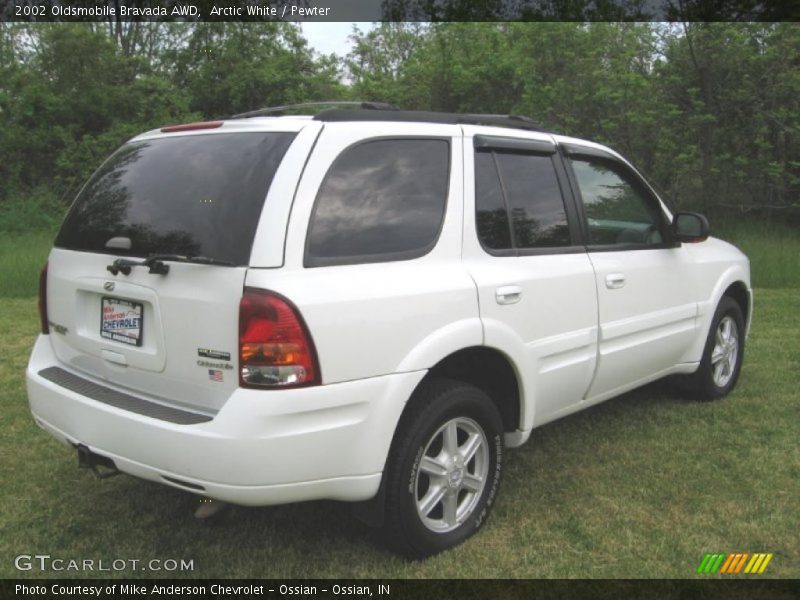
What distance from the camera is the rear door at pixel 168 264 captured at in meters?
2.67

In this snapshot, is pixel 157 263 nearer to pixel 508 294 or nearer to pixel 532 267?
pixel 508 294

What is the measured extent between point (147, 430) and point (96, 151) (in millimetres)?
20730

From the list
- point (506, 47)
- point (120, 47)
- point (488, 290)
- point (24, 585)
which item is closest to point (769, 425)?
point (488, 290)

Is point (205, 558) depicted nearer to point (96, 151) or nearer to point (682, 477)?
point (682, 477)

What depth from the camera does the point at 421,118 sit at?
330cm

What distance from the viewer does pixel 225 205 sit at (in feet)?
9.07

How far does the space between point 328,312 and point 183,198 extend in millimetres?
763

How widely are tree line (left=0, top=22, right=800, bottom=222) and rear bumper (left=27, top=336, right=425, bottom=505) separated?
15225mm

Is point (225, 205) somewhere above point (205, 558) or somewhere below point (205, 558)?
above

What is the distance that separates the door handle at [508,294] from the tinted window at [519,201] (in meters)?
0.20

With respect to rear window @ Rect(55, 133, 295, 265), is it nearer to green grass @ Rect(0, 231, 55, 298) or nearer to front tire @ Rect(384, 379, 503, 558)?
front tire @ Rect(384, 379, 503, 558)

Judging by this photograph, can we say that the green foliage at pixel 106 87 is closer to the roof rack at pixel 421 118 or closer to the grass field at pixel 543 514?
the grass field at pixel 543 514

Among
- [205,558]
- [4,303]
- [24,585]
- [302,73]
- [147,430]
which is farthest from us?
[302,73]

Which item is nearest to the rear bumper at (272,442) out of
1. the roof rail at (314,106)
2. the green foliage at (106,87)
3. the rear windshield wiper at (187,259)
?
the rear windshield wiper at (187,259)
